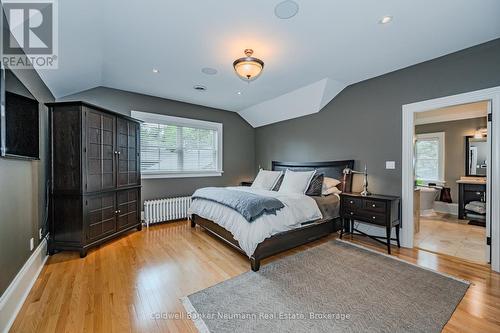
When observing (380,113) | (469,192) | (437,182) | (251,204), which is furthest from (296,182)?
(437,182)

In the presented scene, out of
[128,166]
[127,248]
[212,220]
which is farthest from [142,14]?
[127,248]

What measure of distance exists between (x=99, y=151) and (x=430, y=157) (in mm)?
Result: 7278

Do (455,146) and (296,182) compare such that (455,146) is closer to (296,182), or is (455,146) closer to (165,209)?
(296,182)

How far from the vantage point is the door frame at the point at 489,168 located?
96.5 inches

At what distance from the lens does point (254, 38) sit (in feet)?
8.14

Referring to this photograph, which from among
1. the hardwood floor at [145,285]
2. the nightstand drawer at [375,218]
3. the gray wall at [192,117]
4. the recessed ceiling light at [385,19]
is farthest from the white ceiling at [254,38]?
the hardwood floor at [145,285]

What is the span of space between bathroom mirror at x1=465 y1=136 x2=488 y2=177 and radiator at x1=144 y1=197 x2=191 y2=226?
6412mm

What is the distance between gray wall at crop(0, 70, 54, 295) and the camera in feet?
5.74

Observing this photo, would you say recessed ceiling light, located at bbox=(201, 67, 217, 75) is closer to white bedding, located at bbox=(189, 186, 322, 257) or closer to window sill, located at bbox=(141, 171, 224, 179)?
white bedding, located at bbox=(189, 186, 322, 257)

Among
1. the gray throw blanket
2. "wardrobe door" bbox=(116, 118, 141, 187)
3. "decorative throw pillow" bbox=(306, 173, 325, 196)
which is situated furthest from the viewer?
"decorative throw pillow" bbox=(306, 173, 325, 196)

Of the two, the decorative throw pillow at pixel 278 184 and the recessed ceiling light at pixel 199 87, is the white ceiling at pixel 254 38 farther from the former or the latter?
the decorative throw pillow at pixel 278 184

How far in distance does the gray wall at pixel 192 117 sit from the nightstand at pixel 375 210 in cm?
302

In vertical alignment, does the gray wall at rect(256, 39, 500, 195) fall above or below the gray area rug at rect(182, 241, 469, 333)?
above

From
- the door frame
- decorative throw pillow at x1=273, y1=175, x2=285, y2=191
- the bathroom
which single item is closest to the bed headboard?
decorative throw pillow at x1=273, y1=175, x2=285, y2=191
